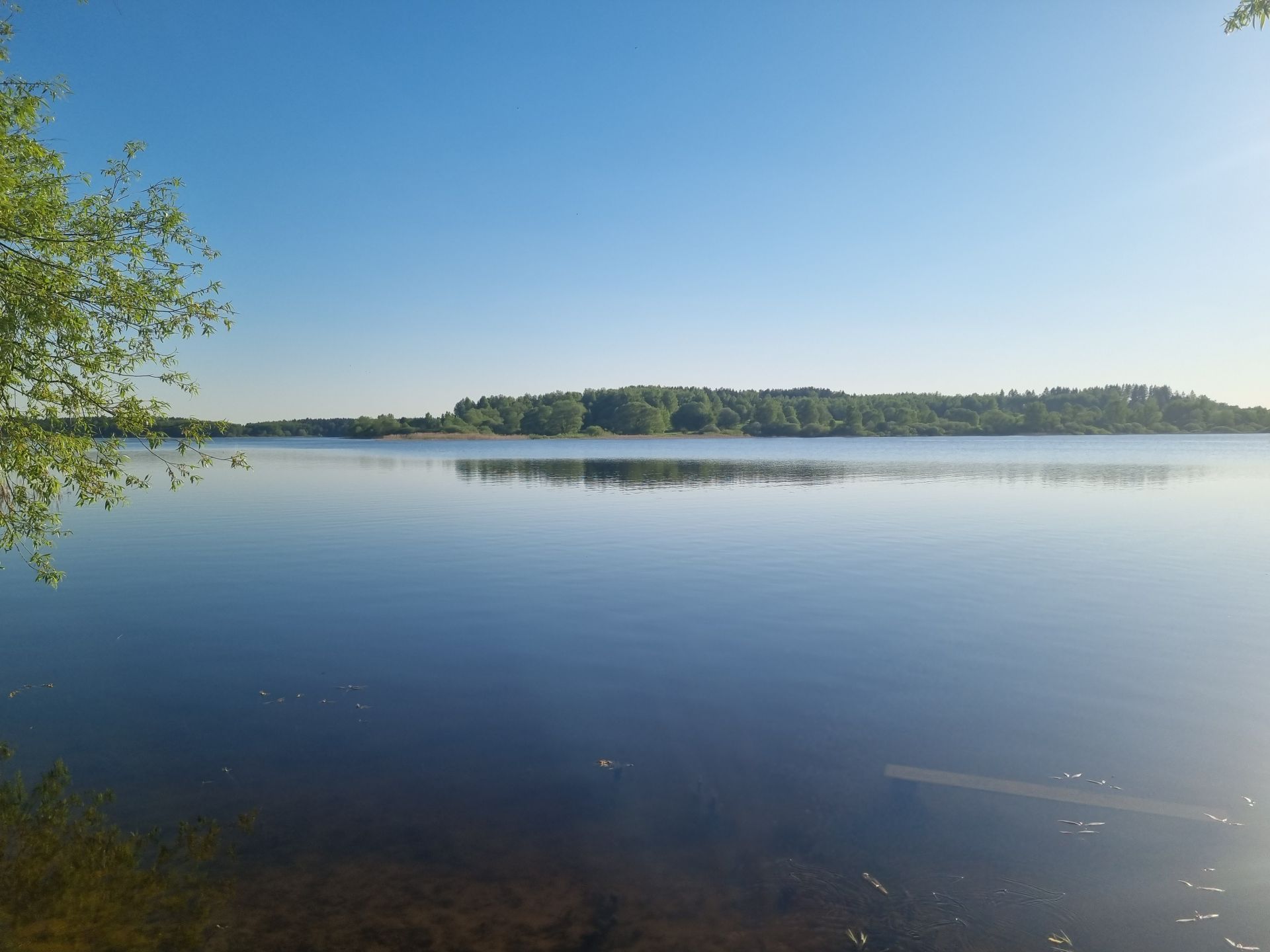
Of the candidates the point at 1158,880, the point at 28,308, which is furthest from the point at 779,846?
the point at 28,308

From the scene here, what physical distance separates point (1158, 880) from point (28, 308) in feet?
51.7

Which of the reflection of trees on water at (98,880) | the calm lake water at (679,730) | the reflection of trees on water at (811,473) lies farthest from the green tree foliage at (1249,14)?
the reflection of trees on water at (811,473)

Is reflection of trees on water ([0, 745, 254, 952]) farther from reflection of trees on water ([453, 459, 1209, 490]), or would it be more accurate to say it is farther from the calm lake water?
reflection of trees on water ([453, 459, 1209, 490])

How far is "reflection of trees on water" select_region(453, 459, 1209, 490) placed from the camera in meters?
51.8

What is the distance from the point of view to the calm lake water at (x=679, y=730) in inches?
277

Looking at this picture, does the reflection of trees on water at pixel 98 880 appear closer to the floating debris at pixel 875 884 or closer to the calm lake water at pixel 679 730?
the calm lake water at pixel 679 730

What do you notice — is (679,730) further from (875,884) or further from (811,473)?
(811,473)

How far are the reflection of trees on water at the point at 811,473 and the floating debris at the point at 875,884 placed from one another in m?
41.3

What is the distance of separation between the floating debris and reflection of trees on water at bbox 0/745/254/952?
5.92m

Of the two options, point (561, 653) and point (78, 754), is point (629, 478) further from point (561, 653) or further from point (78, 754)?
point (78, 754)

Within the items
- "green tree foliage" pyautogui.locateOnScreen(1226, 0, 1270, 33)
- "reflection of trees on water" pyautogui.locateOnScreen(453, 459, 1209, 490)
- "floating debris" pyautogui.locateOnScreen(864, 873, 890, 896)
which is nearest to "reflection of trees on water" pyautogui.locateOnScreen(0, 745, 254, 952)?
"floating debris" pyautogui.locateOnScreen(864, 873, 890, 896)

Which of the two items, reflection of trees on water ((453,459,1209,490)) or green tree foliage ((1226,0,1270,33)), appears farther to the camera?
reflection of trees on water ((453,459,1209,490))

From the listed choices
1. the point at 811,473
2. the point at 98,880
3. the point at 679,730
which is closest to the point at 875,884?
the point at 679,730

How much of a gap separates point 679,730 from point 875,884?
393cm
